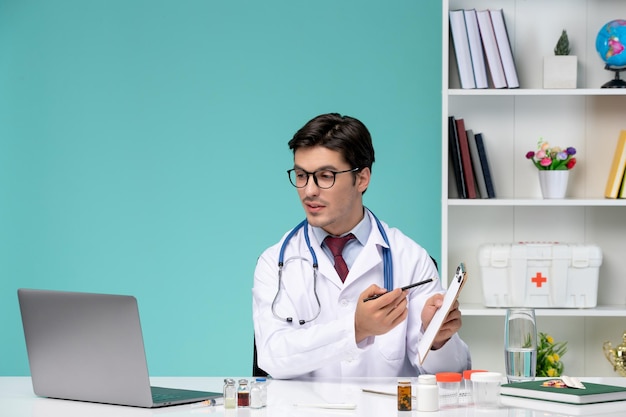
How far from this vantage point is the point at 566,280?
3637mm

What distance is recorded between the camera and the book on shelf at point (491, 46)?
3.68 meters

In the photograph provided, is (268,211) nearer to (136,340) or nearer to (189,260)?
(189,260)

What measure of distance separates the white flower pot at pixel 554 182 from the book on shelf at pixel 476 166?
0.80 feet

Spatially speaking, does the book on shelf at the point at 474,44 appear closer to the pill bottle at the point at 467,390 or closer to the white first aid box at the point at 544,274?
the white first aid box at the point at 544,274

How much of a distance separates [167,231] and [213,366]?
666 mm

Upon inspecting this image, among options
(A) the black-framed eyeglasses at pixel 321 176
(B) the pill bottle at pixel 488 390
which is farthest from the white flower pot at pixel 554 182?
(B) the pill bottle at pixel 488 390

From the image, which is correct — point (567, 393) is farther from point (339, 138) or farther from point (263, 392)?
point (339, 138)

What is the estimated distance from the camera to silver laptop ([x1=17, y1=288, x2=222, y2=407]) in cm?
191

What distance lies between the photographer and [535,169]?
3.84m

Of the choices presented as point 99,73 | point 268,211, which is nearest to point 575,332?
point 268,211

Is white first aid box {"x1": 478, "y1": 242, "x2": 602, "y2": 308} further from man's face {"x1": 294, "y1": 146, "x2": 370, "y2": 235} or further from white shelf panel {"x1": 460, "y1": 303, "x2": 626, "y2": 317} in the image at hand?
man's face {"x1": 294, "y1": 146, "x2": 370, "y2": 235}

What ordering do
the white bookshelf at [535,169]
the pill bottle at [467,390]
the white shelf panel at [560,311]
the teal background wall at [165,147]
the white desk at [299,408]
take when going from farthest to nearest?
1. the teal background wall at [165,147]
2. the white bookshelf at [535,169]
3. the white shelf panel at [560,311]
4. the pill bottle at [467,390]
5. the white desk at [299,408]

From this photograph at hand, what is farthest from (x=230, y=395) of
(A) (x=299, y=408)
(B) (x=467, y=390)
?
(B) (x=467, y=390)

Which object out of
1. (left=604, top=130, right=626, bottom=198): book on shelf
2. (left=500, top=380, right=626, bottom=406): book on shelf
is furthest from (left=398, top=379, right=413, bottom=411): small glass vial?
(left=604, top=130, right=626, bottom=198): book on shelf
